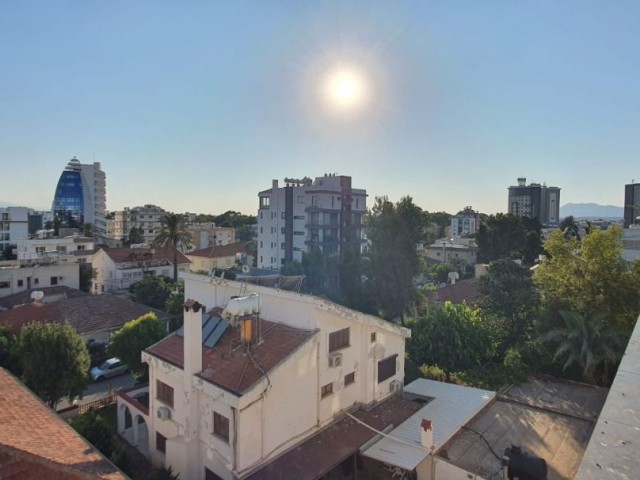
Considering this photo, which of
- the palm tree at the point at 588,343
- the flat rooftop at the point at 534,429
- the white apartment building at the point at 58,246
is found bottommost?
the flat rooftop at the point at 534,429

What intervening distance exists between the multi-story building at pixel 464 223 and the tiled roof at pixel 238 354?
11489cm

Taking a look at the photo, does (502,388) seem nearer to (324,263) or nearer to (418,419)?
(418,419)

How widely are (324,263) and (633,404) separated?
1511 inches

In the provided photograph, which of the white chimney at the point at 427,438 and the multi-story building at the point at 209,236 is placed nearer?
the white chimney at the point at 427,438

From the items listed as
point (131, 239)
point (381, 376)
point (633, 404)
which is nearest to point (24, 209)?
point (131, 239)

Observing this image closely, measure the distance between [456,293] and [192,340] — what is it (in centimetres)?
2689

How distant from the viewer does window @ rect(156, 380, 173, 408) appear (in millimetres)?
14223

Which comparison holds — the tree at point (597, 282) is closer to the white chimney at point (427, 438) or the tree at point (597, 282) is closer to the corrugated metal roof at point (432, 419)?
the corrugated metal roof at point (432, 419)

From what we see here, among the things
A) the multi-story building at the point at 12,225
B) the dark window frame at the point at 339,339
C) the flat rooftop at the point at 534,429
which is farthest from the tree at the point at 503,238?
the multi-story building at the point at 12,225

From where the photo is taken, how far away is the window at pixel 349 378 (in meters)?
15.0

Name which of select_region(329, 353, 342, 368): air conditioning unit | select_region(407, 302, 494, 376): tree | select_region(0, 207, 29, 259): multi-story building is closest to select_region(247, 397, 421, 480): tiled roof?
select_region(329, 353, 342, 368): air conditioning unit

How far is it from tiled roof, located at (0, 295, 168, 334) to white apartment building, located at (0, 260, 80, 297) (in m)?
7.89

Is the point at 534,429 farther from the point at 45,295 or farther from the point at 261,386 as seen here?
the point at 45,295

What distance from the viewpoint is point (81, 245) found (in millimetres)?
56125
